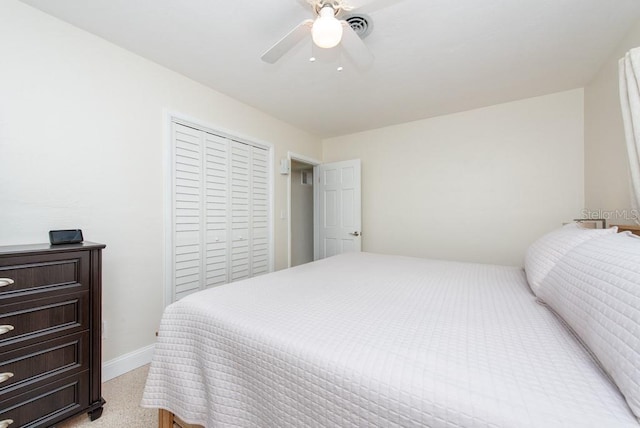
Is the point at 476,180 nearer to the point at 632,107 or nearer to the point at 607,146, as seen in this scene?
the point at 607,146

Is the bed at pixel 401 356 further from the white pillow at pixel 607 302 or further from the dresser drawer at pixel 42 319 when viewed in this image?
the dresser drawer at pixel 42 319

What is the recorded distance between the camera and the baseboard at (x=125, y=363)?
182cm

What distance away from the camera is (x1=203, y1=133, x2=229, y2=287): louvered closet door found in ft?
8.33

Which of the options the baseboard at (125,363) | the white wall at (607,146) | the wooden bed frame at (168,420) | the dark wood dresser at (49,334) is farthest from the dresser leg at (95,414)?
the white wall at (607,146)

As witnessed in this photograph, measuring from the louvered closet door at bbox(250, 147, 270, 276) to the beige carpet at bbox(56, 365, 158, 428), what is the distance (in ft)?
4.74

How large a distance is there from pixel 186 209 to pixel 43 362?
1338 millimetres

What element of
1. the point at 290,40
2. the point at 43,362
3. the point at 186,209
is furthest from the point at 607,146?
the point at 43,362

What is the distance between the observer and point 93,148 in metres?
1.79

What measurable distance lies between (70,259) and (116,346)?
3.02 ft

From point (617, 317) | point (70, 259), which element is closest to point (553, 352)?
point (617, 317)

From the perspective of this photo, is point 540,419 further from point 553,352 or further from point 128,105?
point 128,105

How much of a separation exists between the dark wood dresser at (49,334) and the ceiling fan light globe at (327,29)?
170cm

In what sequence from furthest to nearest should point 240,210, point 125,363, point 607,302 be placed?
point 240,210, point 125,363, point 607,302

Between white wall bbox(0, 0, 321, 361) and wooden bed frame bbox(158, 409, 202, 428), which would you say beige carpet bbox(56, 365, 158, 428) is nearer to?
white wall bbox(0, 0, 321, 361)
